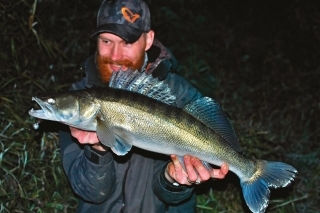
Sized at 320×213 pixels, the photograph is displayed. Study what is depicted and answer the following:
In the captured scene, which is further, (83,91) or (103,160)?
(103,160)

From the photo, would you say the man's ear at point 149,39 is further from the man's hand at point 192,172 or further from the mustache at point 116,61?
the man's hand at point 192,172

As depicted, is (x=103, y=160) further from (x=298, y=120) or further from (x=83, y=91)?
(x=298, y=120)

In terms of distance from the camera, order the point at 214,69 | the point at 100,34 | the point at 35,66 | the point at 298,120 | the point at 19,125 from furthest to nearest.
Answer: the point at 214,69 < the point at 298,120 < the point at 35,66 < the point at 19,125 < the point at 100,34

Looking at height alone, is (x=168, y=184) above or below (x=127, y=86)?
below

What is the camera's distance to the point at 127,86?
9.64 ft

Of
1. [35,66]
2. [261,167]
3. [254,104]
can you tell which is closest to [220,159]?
Answer: [261,167]

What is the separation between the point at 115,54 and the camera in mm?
3523

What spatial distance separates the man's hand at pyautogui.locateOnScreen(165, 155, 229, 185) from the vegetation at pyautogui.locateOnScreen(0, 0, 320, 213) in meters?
1.37

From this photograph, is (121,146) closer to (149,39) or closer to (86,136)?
(86,136)

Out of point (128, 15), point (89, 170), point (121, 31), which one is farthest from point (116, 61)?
point (89, 170)

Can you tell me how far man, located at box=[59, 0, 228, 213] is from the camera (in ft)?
11.2

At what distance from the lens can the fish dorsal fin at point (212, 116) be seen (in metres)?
2.97

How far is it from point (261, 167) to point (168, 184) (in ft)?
1.99

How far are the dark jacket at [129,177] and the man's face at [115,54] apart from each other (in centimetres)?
9
